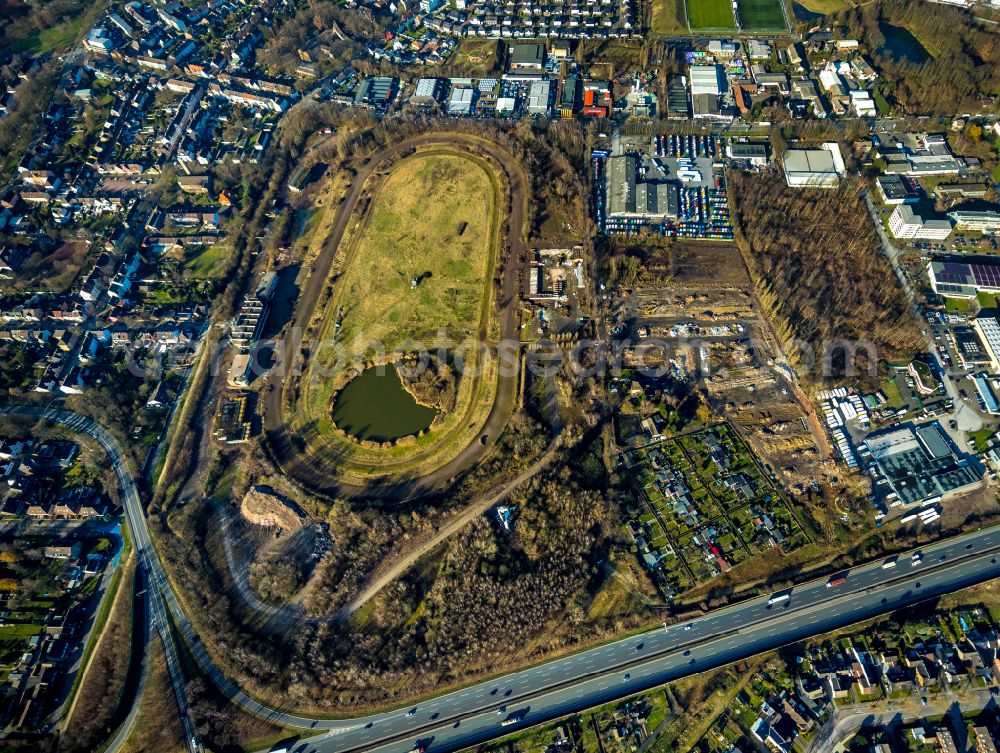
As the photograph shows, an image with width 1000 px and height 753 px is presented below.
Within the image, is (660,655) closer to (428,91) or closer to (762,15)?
(428,91)

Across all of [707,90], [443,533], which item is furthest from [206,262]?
[707,90]

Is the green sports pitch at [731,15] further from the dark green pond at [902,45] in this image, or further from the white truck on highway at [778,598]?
the white truck on highway at [778,598]

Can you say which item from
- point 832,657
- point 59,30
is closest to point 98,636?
point 832,657

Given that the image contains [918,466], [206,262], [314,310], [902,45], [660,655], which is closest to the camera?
[660,655]

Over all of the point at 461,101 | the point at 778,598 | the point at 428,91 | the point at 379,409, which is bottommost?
the point at 778,598

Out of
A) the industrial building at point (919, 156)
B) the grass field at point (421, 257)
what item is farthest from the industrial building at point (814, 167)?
the grass field at point (421, 257)

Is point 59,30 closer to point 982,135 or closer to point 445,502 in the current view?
point 445,502
